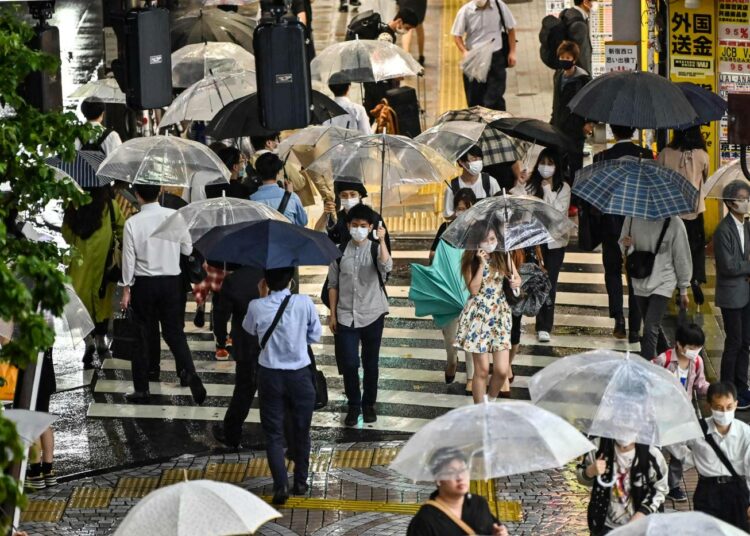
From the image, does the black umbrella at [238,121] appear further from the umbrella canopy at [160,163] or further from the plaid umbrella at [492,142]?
the plaid umbrella at [492,142]

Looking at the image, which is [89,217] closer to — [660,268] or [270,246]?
[270,246]

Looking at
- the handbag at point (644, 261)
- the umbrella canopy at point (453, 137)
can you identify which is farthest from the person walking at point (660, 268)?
the umbrella canopy at point (453, 137)

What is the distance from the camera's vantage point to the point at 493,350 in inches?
502

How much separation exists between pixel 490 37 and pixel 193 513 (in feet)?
47.1

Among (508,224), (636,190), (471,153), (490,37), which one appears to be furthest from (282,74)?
(490,37)

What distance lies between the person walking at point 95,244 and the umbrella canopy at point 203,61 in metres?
3.27

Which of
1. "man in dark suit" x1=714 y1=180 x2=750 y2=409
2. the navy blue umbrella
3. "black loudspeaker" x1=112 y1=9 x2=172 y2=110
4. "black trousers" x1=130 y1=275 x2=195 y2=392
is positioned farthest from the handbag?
"black loudspeaker" x1=112 y1=9 x2=172 y2=110

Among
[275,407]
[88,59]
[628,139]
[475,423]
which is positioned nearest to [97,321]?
[275,407]

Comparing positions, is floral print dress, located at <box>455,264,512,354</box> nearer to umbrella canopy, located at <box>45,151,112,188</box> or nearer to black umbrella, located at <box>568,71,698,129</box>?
black umbrella, located at <box>568,71,698,129</box>

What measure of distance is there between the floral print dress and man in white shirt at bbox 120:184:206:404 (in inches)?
98.3

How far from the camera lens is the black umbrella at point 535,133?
15.2 metres

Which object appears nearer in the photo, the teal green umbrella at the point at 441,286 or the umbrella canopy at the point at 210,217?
the umbrella canopy at the point at 210,217

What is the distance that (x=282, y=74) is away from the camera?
12.5 meters

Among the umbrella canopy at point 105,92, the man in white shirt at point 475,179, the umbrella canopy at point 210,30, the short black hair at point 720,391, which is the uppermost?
the umbrella canopy at point 210,30
